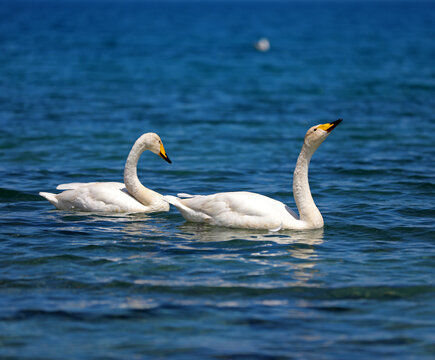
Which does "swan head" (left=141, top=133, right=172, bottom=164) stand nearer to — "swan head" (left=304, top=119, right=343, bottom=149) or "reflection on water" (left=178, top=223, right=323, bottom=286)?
"reflection on water" (left=178, top=223, right=323, bottom=286)

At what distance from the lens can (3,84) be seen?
2906cm

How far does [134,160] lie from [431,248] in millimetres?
4690

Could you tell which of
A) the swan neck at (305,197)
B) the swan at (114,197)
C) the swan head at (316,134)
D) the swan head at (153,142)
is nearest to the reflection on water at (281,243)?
the swan neck at (305,197)

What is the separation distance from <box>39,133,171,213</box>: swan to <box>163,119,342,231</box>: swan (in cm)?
110

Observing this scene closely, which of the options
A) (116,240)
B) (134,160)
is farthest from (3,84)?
(116,240)

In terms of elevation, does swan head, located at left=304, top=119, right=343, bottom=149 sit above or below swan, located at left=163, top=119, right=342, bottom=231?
above

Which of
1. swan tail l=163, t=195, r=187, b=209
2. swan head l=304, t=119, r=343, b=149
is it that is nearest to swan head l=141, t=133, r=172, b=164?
swan tail l=163, t=195, r=187, b=209

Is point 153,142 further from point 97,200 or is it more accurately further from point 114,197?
point 97,200

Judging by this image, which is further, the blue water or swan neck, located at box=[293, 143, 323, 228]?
swan neck, located at box=[293, 143, 323, 228]

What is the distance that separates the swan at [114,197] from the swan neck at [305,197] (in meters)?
2.28

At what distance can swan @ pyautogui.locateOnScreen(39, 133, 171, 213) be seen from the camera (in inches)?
434

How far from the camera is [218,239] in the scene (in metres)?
9.64

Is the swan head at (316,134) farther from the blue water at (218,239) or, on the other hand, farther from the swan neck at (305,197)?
the blue water at (218,239)

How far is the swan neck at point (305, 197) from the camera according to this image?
32.7 feet
